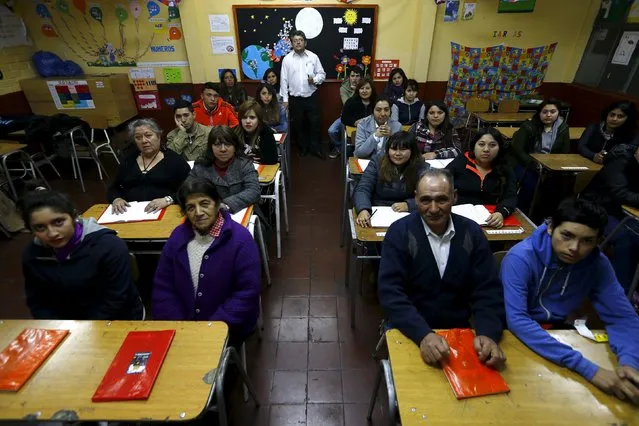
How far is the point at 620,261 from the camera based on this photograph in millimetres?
2639

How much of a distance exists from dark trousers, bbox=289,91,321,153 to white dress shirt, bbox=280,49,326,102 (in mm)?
135

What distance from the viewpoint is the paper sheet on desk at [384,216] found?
7.14 ft

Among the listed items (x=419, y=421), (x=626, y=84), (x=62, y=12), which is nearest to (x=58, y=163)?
(x=62, y=12)

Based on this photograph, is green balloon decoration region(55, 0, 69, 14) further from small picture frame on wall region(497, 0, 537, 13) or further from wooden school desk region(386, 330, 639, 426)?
wooden school desk region(386, 330, 639, 426)

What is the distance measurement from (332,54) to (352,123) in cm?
172

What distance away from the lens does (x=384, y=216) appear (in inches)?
89.6

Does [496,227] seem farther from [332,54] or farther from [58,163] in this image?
[58,163]

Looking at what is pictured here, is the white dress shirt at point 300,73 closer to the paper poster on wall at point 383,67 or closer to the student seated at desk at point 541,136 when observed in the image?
the paper poster on wall at point 383,67

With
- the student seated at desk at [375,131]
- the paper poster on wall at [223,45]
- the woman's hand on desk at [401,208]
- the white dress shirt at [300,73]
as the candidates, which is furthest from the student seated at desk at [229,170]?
the paper poster on wall at [223,45]

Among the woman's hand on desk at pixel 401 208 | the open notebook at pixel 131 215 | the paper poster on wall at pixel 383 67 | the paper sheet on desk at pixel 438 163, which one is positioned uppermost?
the paper poster on wall at pixel 383 67

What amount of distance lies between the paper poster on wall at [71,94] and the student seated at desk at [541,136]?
6192 millimetres

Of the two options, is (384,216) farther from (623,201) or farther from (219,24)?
(219,24)

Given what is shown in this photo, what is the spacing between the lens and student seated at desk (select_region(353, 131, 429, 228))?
2461 millimetres

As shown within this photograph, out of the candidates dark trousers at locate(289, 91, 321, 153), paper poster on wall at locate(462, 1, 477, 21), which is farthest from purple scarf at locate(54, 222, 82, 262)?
paper poster on wall at locate(462, 1, 477, 21)
